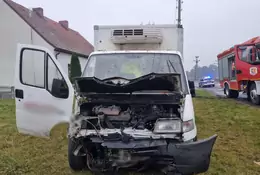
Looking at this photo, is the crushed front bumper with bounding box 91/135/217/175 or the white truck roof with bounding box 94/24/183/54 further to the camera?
the white truck roof with bounding box 94/24/183/54

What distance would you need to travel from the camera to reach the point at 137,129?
161 inches

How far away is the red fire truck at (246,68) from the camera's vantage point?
13078 mm

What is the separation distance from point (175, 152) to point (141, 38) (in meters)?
4.16

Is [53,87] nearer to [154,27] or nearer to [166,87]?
[166,87]

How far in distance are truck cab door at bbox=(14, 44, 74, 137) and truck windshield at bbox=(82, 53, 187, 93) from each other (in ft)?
3.50

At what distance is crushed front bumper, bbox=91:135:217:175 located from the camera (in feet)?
12.2

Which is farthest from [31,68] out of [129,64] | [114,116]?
[129,64]

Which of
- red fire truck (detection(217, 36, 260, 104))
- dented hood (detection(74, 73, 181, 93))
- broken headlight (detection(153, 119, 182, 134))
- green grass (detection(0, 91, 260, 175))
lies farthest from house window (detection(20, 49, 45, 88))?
red fire truck (detection(217, 36, 260, 104))

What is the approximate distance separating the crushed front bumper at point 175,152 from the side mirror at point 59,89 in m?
1.01

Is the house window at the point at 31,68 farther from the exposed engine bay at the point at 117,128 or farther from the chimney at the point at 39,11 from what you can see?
the chimney at the point at 39,11

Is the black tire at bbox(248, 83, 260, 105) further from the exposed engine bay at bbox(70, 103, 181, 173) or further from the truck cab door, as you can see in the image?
the truck cab door

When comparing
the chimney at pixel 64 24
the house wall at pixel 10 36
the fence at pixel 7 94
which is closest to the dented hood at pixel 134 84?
the fence at pixel 7 94

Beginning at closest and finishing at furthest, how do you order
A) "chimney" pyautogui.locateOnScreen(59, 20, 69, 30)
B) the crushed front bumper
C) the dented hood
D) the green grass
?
the crushed front bumper, the dented hood, the green grass, "chimney" pyautogui.locateOnScreen(59, 20, 69, 30)

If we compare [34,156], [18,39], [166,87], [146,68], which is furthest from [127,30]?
[18,39]
